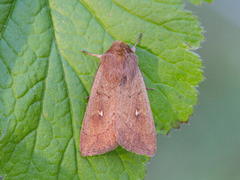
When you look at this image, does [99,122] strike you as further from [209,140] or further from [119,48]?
[209,140]

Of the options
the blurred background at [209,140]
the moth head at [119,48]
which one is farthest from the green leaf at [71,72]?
the blurred background at [209,140]

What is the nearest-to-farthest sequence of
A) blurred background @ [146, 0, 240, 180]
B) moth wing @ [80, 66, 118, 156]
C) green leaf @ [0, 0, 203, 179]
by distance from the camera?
green leaf @ [0, 0, 203, 179] → moth wing @ [80, 66, 118, 156] → blurred background @ [146, 0, 240, 180]

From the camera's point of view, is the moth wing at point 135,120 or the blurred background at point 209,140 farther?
the blurred background at point 209,140

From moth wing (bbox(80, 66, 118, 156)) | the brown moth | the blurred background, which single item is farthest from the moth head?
the blurred background

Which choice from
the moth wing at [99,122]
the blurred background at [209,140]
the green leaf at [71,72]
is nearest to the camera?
the green leaf at [71,72]

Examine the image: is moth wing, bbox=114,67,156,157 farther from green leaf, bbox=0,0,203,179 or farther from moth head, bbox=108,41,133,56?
moth head, bbox=108,41,133,56

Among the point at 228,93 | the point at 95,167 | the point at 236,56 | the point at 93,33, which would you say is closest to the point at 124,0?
the point at 93,33

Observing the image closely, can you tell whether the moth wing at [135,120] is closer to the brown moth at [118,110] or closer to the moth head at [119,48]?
the brown moth at [118,110]

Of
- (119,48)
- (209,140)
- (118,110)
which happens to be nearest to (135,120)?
(118,110)
